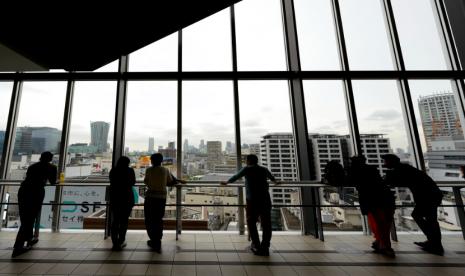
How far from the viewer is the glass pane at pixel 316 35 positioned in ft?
13.3

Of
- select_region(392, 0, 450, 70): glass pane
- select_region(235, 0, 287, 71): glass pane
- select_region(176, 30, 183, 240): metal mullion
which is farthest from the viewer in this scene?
select_region(235, 0, 287, 71): glass pane

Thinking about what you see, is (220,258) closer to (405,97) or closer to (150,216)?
(150,216)

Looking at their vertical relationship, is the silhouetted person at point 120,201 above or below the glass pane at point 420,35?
below

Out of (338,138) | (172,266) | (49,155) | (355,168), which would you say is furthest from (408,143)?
(49,155)

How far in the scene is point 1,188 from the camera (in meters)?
3.51

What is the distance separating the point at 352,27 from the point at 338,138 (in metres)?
2.45

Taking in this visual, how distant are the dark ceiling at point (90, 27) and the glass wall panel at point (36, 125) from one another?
4.02ft

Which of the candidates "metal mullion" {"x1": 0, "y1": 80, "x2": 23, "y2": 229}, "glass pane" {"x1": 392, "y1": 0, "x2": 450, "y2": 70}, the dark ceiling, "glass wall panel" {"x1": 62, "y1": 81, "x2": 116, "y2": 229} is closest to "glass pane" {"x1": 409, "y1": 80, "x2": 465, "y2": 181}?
"glass pane" {"x1": 392, "y1": 0, "x2": 450, "y2": 70}

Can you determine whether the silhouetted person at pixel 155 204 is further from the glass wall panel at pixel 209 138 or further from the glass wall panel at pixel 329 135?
the glass wall panel at pixel 329 135

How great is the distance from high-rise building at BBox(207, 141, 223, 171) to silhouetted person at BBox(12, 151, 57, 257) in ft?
7.71

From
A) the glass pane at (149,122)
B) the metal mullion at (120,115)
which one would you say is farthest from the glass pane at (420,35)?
the metal mullion at (120,115)

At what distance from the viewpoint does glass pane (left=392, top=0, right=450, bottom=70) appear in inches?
156

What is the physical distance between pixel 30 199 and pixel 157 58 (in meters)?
3.05

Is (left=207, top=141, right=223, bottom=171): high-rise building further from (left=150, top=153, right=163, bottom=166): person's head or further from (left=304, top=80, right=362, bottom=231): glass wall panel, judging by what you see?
(left=304, top=80, right=362, bottom=231): glass wall panel
